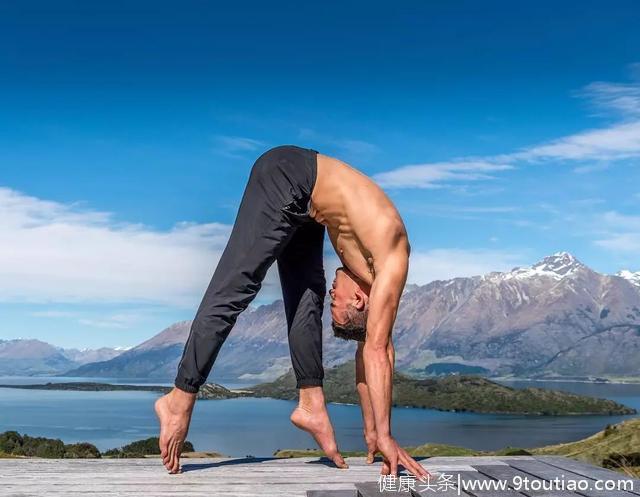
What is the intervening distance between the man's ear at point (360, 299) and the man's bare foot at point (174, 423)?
3.67 ft

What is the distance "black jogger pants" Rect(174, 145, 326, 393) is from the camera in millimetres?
4828

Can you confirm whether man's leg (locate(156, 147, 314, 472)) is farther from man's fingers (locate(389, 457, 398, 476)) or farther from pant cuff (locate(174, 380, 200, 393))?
man's fingers (locate(389, 457, 398, 476))

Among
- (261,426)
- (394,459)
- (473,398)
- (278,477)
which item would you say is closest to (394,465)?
(394,459)

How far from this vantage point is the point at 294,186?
499 centimetres

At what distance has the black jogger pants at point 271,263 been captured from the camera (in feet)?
15.8

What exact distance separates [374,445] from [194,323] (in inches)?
56.4

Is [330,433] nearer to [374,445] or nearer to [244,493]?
[374,445]

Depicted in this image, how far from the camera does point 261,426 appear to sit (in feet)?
Answer: 223

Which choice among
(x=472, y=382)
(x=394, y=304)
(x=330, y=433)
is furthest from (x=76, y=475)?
(x=472, y=382)

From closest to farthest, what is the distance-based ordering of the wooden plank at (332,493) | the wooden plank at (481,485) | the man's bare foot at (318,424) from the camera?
the wooden plank at (481,485), the wooden plank at (332,493), the man's bare foot at (318,424)

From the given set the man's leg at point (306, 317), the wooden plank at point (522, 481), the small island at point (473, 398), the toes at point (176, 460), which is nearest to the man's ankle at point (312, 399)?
the man's leg at point (306, 317)

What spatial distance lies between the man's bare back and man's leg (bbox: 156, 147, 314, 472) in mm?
214

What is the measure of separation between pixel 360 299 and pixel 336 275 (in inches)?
10.3

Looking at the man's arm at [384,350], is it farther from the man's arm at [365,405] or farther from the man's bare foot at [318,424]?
the man's bare foot at [318,424]
